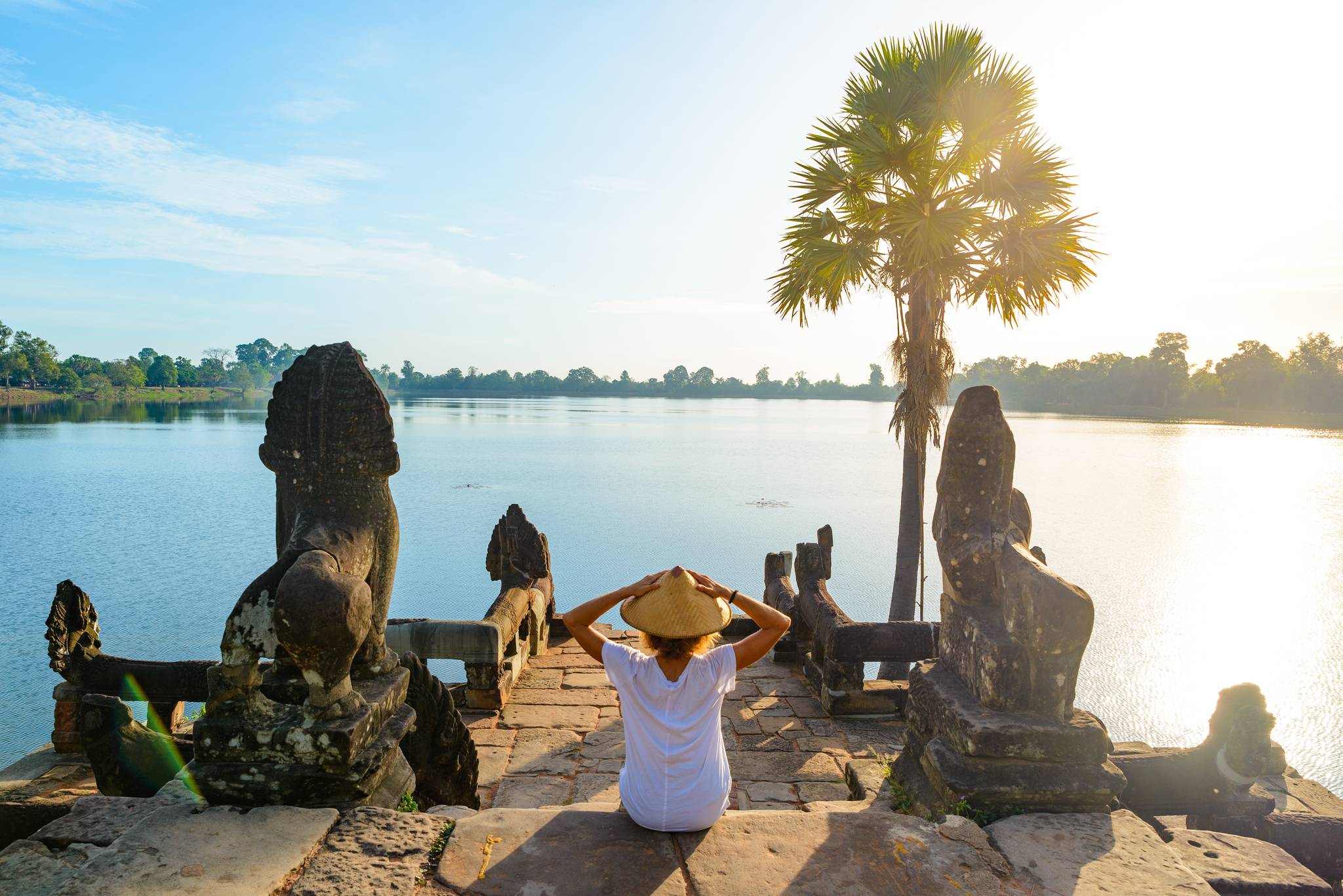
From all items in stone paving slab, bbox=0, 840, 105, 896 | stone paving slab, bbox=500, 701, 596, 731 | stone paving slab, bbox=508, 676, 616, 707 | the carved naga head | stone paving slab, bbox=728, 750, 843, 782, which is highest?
the carved naga head

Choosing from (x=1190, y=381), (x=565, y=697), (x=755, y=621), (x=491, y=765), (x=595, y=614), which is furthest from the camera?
(x=1190, y=381)

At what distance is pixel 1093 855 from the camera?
9.36 feet

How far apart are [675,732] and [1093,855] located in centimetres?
167

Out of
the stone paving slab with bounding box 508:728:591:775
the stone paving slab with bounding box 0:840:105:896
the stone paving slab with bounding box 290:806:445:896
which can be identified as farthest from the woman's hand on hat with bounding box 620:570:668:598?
the stone paving slab with bounding box 508:728:591:775

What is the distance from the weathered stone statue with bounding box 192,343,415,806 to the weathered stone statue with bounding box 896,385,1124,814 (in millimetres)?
2538

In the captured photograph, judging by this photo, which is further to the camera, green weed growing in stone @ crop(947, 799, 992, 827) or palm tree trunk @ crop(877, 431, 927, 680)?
palm tree trunk @ crop(877, 431, 927, 680)

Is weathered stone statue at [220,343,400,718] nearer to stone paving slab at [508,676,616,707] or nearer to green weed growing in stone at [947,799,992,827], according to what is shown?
green weed growing in stone at [947,799,992,827]

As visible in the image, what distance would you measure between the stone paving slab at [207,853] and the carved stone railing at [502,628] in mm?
3357

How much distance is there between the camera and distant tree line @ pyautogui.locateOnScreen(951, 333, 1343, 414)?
53.8m

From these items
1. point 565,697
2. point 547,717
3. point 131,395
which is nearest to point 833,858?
point 547,717

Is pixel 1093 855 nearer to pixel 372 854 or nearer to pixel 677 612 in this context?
pixel 677 612

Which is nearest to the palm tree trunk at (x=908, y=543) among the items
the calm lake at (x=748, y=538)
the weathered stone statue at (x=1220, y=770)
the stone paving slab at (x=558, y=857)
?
the calm lake at (x=748, y=538)

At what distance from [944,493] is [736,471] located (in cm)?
3697

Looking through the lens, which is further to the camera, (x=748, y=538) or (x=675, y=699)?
(x=748, y=538)
